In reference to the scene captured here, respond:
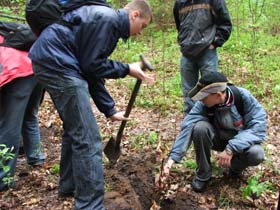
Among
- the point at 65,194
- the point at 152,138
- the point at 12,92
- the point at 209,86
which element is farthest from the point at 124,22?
the point at 152,138

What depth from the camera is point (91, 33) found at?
10.4ft

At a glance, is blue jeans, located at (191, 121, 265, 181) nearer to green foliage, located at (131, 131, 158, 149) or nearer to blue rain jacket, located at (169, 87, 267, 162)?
blue rain jacket, located at (169, 87, 267, 162)

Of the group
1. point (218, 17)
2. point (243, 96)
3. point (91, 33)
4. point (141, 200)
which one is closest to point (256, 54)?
point (218, 17)

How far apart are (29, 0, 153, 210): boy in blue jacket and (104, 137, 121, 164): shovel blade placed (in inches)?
41.4

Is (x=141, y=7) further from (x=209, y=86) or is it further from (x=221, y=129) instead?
(x=221, y=129)

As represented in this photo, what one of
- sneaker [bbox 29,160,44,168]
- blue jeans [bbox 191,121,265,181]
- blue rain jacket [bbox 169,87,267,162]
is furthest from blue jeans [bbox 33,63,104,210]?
sneaker [bbox 29,160,44,168]

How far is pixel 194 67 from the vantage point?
5730mm

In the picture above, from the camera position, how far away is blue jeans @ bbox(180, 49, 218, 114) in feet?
18.1

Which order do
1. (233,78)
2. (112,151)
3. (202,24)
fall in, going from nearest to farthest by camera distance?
(112,151) < (202,24) < (233,78)

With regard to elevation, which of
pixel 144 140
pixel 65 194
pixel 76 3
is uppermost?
pixel 76 3

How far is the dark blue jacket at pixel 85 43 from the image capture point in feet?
10.4

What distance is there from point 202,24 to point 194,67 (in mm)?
630

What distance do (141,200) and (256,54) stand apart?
6362mm

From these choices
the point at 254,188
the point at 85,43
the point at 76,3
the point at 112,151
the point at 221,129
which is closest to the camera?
the point at 85,43
